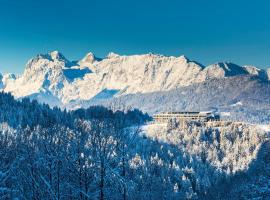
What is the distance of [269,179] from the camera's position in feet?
571

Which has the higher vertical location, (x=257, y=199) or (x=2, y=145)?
(x=2, y=145)

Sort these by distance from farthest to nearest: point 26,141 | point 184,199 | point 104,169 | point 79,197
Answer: point 184,199, point 26,141, point 79,197, point 104,169

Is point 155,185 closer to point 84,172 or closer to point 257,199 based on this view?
point 257,199

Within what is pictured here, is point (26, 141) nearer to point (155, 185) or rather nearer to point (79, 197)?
point (79, 197)

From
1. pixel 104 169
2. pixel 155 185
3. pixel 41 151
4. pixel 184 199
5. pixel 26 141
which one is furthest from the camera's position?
pixel 184 199

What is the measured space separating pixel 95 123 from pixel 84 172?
6946mm

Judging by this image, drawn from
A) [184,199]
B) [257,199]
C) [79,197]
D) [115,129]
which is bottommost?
[184,199]

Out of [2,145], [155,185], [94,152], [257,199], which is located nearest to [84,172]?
[94,152]

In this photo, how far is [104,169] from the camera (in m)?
48.0

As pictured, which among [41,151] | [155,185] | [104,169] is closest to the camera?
[104,169]

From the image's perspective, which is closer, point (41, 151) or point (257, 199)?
point (41, 151)

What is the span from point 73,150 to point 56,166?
138 inches

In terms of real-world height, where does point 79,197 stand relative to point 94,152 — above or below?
below

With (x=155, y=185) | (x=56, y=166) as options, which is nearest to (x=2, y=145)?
(x=56, y=166)
